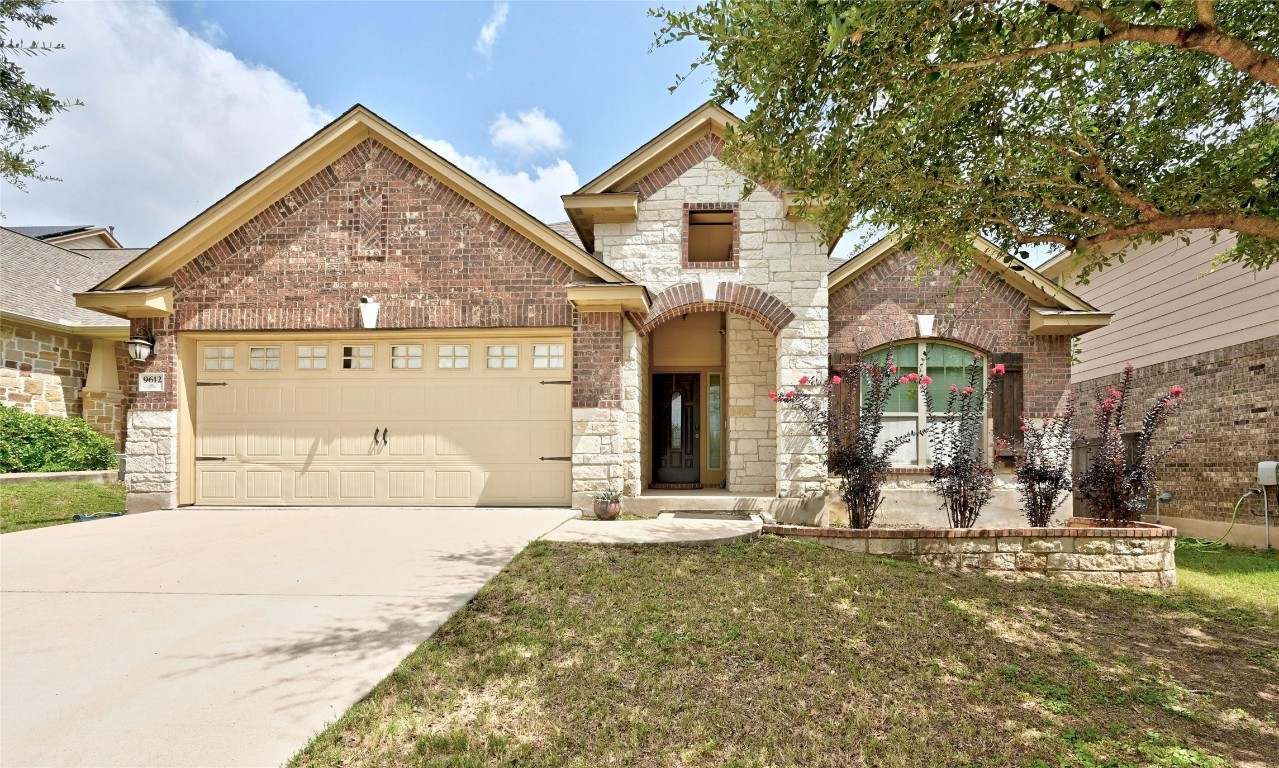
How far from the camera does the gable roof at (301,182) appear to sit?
8609mm

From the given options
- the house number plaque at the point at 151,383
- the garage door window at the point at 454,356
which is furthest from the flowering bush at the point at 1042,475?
the house number plaque at the point at 151,383

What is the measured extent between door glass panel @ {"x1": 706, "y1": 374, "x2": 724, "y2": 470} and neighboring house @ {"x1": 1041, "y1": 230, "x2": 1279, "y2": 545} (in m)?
5.69

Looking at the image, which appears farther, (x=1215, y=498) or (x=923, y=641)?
(x=1215, y=498)

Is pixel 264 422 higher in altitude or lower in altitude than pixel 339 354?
lower

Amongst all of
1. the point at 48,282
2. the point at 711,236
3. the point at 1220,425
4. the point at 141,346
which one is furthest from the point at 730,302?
the point at 48,282

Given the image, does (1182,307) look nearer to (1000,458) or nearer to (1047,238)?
(1000,458)

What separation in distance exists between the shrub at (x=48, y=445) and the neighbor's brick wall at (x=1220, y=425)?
67.7 ft

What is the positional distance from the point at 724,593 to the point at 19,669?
4.46 meters

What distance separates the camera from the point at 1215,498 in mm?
11062

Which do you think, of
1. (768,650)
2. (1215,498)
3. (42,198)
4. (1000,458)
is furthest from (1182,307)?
(42,198)

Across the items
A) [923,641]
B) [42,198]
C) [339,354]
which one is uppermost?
[42,198]

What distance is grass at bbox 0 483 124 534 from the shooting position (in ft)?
28.5

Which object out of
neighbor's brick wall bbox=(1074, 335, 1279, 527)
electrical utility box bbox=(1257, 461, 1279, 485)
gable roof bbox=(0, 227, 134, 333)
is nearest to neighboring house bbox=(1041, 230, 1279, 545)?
neighbor's brick wall bbox=(1074, 335, 1279, 527)

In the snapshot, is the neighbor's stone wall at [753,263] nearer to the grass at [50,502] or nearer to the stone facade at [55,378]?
the grass at [50,502]
